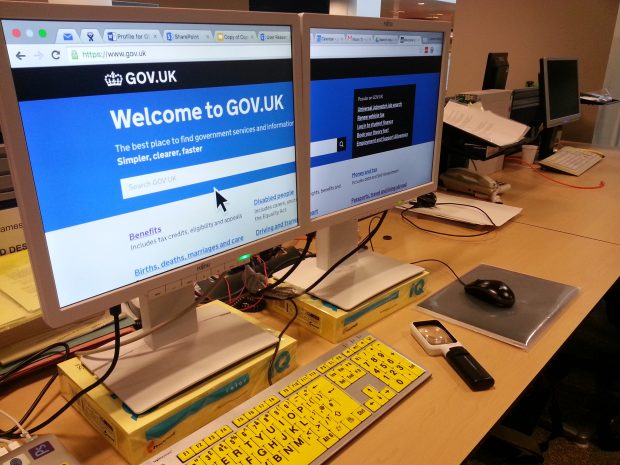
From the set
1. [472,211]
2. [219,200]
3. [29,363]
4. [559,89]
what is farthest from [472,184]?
[29,363]

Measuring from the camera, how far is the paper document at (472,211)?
57.1 inches

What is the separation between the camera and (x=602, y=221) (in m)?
1.52

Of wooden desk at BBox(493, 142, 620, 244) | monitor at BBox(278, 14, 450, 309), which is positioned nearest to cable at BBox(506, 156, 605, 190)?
wooden desk at BBox(493, 142, 620, 244)

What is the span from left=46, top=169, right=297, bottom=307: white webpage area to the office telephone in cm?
104

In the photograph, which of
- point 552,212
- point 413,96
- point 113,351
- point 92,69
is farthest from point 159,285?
point 552,212

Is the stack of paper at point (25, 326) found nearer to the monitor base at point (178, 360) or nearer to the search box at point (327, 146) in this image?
the monitor base at point (178, 360)

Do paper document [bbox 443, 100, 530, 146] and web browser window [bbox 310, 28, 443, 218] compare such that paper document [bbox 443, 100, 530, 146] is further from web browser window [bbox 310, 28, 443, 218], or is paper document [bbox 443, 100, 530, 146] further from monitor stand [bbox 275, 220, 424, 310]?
monitor stand [bbox 275, 220, 424, 310]

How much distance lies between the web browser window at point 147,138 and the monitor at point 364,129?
8 centimetres

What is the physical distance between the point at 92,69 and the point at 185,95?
0.12 m

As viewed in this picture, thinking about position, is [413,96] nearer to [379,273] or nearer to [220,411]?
[379,273]

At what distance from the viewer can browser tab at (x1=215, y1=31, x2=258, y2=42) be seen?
67cm

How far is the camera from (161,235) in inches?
26.2

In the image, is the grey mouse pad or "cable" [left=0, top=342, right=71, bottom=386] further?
the grey mouse pad

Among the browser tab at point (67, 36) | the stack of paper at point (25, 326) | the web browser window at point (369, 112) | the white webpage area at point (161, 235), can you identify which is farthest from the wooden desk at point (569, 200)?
the browser tab at point (67, 36)
